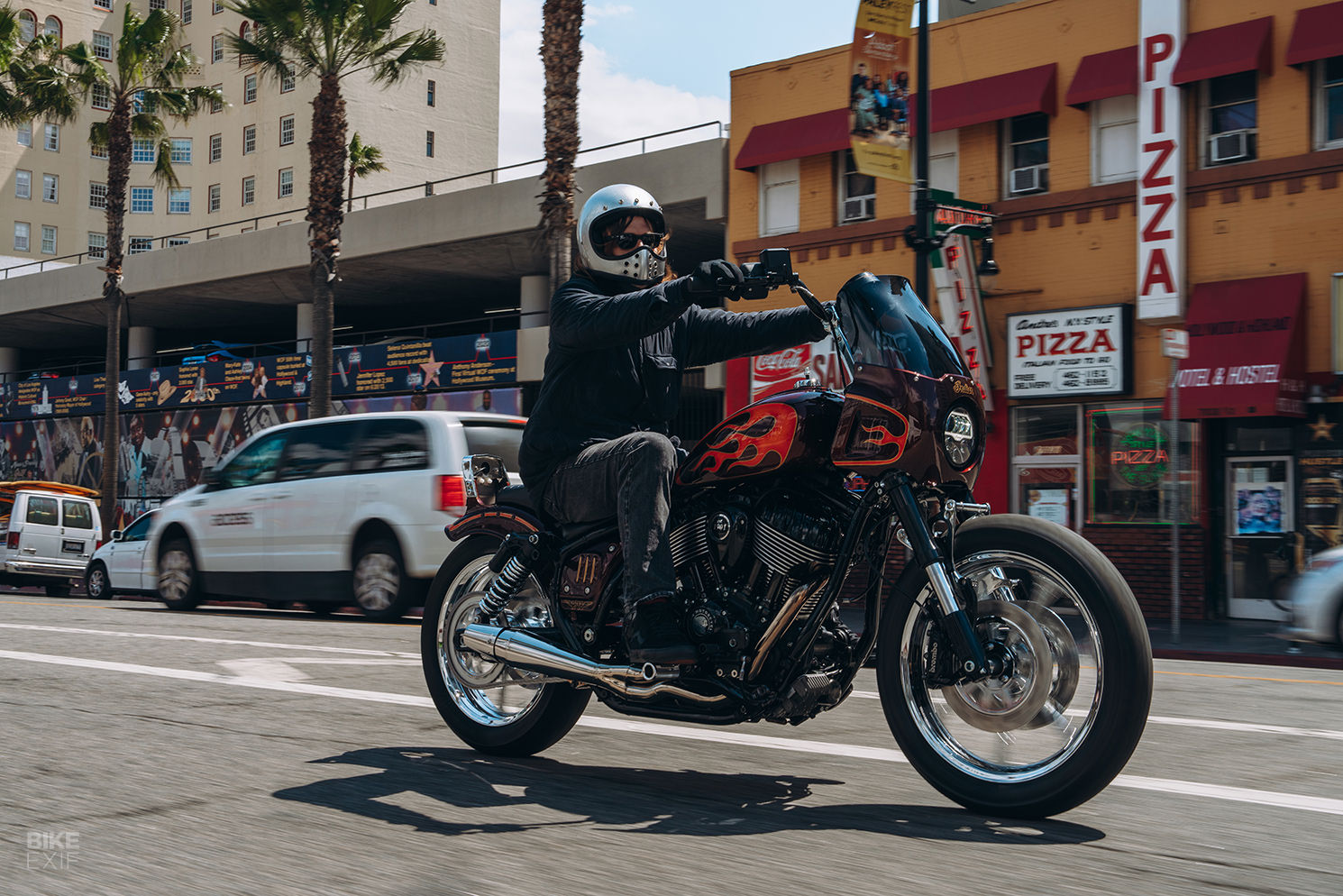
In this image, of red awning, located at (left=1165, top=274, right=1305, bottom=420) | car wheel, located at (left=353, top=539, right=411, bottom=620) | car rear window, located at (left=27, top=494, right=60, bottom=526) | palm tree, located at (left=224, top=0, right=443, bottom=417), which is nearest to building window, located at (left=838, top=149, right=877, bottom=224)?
red awning, located at (left=1165, top=274, right=1305, bottom=420)

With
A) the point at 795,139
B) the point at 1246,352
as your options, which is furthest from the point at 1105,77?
the point at 795,139

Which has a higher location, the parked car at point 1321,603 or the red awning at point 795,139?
the red awning at point 795,139

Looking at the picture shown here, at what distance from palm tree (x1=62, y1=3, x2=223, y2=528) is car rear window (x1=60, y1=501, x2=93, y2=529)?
7500 mm

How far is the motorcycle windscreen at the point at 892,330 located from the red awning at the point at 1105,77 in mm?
15441

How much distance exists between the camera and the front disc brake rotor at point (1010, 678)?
3639mm

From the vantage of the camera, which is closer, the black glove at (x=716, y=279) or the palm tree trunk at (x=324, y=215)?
the black glove at (x=716, y=279)

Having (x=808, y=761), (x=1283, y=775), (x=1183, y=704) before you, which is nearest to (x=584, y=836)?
(x=808, y=761)

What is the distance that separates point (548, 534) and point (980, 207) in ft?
52.0

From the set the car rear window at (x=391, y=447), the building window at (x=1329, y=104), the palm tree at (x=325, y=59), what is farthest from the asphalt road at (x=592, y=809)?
the palm tree at (x=325, y=59)

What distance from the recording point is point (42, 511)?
929 inches

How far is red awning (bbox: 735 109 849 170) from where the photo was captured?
2127 centimetres

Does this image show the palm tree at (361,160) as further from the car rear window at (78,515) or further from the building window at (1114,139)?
the building window at (1114,139)

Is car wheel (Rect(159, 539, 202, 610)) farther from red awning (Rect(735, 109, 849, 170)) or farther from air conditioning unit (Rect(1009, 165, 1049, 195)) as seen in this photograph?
air conditioning unit (Rect(1009, 165, 1049, 195))

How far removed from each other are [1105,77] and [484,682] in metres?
15.9
